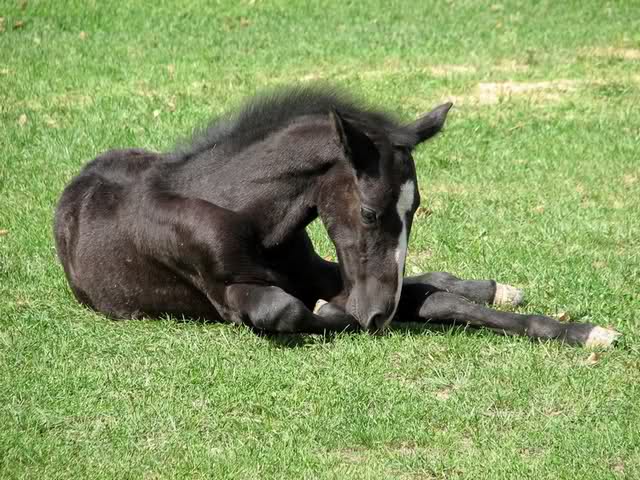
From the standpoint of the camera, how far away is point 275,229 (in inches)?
252

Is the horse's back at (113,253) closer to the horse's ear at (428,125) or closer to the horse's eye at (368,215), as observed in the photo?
the horse's eye at (368,215)

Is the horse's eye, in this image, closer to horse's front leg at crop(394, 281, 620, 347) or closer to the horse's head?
the horse's head

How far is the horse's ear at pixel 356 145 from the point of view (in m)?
5.97

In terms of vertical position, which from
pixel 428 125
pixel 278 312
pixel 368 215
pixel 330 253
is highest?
pixel 428 125

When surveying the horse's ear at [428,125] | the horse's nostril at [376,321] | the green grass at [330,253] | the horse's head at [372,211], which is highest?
the horse's ear at [428,125]

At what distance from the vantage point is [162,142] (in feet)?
35.0

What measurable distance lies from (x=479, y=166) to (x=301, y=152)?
14.2 feet

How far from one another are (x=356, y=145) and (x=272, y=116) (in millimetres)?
813

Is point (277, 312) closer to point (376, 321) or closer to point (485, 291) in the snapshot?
point (376, 321)

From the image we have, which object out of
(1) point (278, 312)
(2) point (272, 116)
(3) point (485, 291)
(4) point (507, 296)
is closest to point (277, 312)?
(1) point (278, 312)

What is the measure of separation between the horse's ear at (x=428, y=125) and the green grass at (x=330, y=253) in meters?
1.18

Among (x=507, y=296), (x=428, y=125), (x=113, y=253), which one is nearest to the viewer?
(x=428, y=125)

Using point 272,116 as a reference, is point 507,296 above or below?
below

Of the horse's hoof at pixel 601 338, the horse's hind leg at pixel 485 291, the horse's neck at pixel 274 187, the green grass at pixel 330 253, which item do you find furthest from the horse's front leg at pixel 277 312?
the horse's hoof at pixel 601 338
